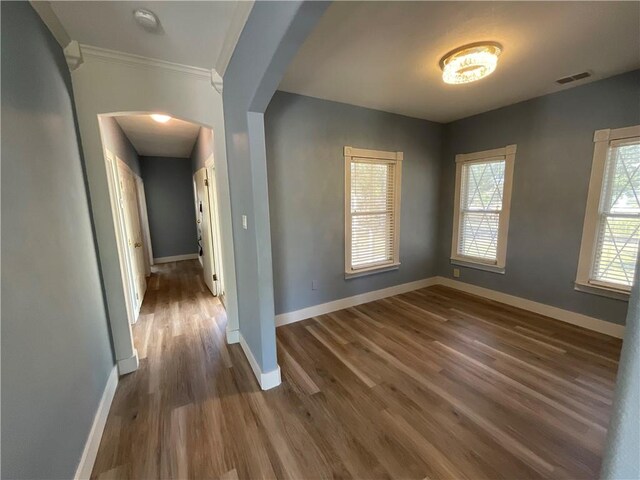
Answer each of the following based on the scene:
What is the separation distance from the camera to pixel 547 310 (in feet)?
9.84

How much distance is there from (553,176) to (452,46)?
2019mm

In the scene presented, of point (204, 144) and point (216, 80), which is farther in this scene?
point (204, 144)

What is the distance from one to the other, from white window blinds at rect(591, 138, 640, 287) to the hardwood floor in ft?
2.23

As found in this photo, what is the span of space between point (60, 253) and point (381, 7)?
2.26 m

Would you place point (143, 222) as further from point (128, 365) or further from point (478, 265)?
point (478, 265)

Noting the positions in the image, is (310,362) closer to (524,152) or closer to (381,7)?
(381,7)

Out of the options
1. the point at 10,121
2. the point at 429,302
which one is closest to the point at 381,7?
the point at 10,121

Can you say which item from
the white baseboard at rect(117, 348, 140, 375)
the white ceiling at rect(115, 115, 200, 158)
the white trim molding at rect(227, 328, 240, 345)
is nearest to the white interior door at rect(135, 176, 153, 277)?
the white ceiling at rect(115, 115, 200, 158)

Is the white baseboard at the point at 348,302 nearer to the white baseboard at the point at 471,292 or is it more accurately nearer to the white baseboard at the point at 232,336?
the white baseboard at the point at 471,292

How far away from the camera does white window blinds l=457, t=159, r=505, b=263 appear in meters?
3.36

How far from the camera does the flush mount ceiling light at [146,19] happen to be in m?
→ 1.48

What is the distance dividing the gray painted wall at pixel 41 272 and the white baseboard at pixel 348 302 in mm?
1693

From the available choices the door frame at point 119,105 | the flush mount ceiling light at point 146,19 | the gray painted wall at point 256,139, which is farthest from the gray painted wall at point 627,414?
the door frame at point 119,105

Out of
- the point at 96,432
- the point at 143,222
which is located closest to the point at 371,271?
the point at 96,432
